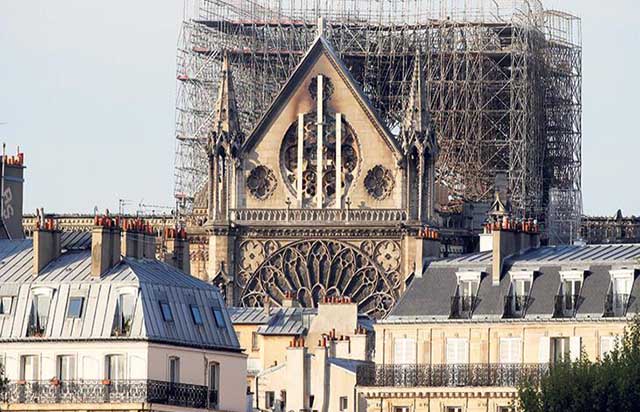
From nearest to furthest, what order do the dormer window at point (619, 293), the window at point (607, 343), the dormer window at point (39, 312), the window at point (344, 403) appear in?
the dormer window at point (39, 312), the window at point (607, 343), the dormer window at point (619, 293), the window at point (344, 403)

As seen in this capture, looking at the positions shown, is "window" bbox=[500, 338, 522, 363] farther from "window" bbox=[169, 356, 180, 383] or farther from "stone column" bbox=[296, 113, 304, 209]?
"stone column" bbox=[296, 113, 304, 209]

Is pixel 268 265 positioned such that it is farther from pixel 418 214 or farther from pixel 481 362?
pixel 481 362

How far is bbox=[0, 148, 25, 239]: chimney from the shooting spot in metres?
97.8

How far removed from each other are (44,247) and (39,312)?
9.42 ft

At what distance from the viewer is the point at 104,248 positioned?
8569cm

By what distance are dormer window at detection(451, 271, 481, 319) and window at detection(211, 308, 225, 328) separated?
32.4 ft

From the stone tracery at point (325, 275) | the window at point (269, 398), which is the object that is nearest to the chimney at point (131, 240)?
the window at point (269, 398)

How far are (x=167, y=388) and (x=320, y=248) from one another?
58.0 m

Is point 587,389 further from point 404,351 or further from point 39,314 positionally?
point 39,314

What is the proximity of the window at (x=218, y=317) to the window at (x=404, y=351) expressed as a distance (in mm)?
8861

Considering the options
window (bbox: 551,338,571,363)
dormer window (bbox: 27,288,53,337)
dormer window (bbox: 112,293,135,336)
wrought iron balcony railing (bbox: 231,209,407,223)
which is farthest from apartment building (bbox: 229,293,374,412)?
dormer window (bbox: 112,293,135,336)

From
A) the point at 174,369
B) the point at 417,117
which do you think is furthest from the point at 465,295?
the point at 417,117

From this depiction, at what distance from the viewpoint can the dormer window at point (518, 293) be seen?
311ft

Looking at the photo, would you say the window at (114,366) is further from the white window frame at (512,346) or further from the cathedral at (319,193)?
the cathedral at (319,193)
